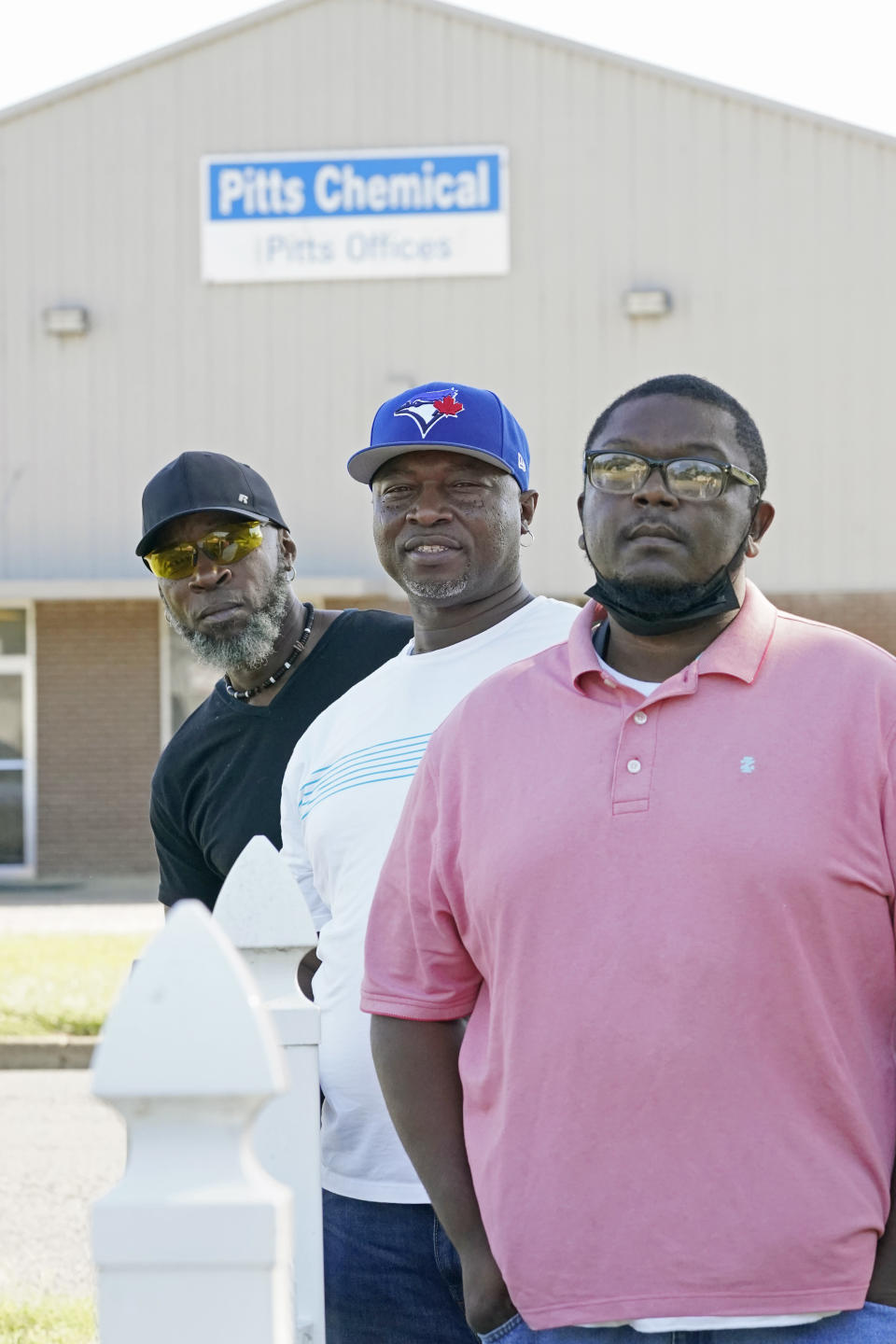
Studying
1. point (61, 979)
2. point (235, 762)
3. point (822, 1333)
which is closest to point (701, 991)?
point (822, 1333)

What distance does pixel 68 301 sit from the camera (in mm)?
19094

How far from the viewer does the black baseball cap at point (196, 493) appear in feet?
12.4

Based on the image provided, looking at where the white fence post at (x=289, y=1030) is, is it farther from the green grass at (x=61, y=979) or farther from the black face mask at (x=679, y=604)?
the green grass at (x=61, y=979)

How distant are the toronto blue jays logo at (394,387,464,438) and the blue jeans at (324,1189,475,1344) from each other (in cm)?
140

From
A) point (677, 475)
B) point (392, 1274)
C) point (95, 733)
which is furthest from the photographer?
point (95, 733)

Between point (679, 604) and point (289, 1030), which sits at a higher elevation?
point (679, 604)

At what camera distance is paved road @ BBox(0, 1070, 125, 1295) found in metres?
5.90

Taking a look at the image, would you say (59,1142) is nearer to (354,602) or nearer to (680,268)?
(354,602)

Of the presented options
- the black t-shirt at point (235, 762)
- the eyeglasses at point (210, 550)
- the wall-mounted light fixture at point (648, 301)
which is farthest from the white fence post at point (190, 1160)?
the wall-mounted light fixture at point (648, 301)

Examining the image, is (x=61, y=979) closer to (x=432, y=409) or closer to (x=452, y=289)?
(x=432, y=409)

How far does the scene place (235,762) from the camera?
3705 mm

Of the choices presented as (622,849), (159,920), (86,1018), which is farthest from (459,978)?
(159,920)

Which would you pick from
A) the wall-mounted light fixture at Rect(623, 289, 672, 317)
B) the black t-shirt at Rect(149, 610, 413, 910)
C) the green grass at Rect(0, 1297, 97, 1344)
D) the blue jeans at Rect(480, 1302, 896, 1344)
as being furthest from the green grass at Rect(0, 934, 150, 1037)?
the wall-mounted light fixture at Rect(623, 289, 672, 317)

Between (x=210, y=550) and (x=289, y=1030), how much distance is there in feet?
5.00
